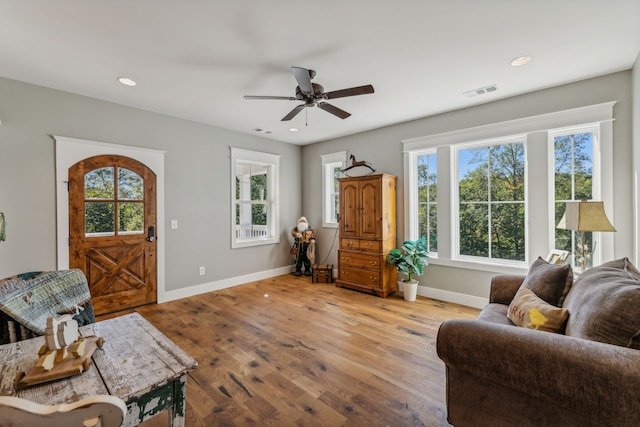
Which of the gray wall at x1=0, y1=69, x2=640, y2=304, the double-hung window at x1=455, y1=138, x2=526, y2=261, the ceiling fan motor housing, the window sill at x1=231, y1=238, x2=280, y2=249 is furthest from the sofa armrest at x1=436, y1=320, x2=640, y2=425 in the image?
the window sill at x1=231, y1=238, x2=280, y2=249

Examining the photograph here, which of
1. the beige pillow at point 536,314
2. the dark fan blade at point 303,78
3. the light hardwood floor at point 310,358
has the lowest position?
the light hardwood floor at point 310,358

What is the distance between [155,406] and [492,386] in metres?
1.47

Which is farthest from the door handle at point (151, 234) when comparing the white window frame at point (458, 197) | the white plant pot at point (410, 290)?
the white window frame at point (458, 197)

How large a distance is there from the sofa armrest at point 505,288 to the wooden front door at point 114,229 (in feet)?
13.5

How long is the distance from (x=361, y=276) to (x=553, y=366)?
10.8 feet

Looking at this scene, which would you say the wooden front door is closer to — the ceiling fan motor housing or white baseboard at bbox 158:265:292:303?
white baseboard at bbox 158:265:292:303

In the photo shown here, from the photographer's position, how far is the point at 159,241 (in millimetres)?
3916

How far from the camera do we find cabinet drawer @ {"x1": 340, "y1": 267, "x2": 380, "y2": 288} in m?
4.20

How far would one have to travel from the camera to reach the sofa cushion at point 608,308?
115cm

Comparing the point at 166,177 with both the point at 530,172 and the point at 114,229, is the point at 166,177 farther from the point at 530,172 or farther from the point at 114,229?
the point at 530,172

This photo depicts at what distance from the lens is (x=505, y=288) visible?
235 cm

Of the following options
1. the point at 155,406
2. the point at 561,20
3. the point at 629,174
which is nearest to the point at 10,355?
the point at 155,406

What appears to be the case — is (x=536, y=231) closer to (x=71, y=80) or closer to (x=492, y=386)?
(x=492, y=386)

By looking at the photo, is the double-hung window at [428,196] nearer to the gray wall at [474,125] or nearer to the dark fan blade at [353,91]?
the gray wall at [474,125]
